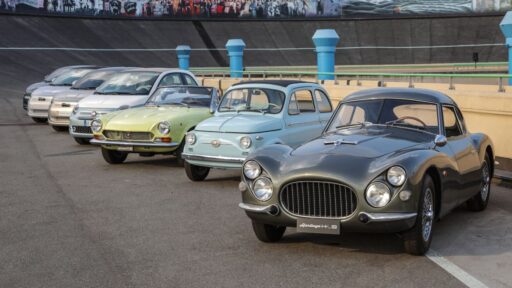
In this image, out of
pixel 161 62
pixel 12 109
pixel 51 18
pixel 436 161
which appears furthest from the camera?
pixel 51 18

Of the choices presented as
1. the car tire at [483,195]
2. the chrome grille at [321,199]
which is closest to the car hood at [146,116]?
the car tire at [483,195]

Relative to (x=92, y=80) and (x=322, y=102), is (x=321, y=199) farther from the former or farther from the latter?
(x=92, y=80)

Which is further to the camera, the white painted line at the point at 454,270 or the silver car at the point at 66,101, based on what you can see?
the silver car at the point at 66,101

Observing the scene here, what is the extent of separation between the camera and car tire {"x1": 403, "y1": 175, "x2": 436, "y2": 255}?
6152 mm

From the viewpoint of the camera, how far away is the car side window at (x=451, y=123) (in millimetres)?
7656

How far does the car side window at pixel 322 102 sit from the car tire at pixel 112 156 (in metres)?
3.90

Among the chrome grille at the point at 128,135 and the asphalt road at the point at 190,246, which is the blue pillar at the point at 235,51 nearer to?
the chrome grille at the point at 128,135

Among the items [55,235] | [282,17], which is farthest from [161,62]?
[55,235]

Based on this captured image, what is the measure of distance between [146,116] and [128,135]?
0.48 metres

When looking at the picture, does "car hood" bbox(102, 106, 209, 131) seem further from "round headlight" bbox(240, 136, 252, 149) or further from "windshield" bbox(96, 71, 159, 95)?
"windshield" bbox(96, 71, 159, 95)

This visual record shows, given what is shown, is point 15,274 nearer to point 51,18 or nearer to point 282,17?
point 51,18

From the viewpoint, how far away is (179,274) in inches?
229

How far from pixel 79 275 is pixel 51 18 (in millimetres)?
54136

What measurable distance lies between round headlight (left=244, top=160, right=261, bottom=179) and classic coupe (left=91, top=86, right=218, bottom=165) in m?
5.18
